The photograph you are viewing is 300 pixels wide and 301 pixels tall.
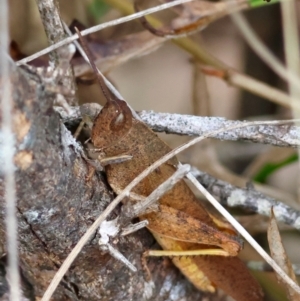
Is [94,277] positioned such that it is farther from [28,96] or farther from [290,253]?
[290,253]

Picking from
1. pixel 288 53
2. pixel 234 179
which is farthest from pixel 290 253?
pixel 288 53

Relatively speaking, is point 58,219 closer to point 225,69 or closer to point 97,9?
point 225,69

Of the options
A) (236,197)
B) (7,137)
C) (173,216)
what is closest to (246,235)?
(173,216)

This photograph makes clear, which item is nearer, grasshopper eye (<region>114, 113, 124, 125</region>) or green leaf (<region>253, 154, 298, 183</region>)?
grasshopper eye (<region>114, 113, 124, 125</region>)

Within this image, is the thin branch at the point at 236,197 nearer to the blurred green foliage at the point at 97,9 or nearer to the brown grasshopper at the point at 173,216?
the brown grasshopper at the point at 173,216

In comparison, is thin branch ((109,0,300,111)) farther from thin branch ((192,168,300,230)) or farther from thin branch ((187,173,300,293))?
thin branch ((187,173,300,293))

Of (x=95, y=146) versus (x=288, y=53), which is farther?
(x=288, y=53)

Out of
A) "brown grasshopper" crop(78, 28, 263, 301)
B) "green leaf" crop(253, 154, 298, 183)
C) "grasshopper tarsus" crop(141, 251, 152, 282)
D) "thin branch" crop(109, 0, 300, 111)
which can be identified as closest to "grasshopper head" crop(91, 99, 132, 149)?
"brown grasshopper" crop(78, 28, 263, 301)
